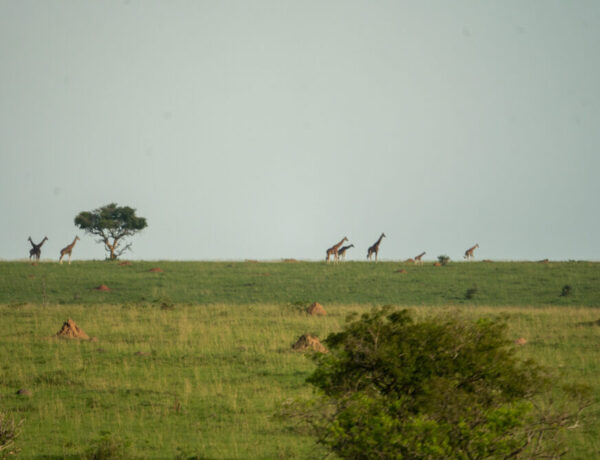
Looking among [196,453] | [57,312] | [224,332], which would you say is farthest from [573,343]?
[57,312]

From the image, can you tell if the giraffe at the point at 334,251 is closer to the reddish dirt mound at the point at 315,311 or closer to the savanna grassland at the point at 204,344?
the savanna grassland at the point at 204,344

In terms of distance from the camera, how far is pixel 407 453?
8.88 meters

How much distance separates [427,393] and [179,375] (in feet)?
41.1

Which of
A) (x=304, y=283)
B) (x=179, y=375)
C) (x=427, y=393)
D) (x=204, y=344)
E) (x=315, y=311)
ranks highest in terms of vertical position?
(x=304, y=283)

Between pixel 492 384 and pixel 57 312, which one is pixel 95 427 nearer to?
pixel 492 384

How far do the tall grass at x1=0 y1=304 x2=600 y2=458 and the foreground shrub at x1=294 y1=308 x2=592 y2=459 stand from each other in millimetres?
866

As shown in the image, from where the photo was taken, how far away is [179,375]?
20406 mm

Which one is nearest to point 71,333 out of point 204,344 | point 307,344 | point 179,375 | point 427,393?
point 204,344

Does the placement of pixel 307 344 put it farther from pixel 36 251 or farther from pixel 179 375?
pixel 36 251

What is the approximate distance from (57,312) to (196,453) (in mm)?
22224

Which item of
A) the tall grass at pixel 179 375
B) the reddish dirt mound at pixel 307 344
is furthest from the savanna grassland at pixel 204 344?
the reddish dirt mound at pixel 307 344

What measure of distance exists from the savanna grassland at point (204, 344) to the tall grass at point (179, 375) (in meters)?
0.06

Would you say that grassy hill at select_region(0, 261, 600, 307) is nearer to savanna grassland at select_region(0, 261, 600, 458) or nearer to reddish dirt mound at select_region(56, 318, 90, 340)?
savanna grassland at select_region(0, 261, 600, 458)

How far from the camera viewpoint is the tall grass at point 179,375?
46.7ft
